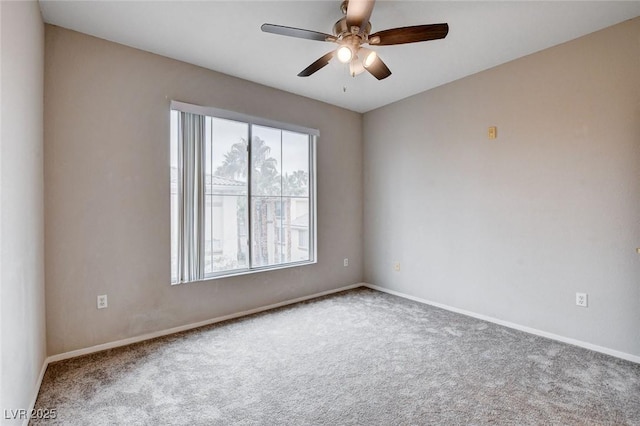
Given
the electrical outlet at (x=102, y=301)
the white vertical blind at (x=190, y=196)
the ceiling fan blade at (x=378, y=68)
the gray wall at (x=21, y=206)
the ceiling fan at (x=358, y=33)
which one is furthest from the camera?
the white vertical blind at (x=190, y=196)

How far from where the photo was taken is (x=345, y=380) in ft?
7.10

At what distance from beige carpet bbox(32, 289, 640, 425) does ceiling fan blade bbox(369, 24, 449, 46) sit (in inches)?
92.2

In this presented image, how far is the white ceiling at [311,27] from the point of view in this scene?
7.38 feet

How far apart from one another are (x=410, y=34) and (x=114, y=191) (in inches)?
105

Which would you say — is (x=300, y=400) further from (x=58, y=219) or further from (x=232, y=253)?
(x=58, y=219)

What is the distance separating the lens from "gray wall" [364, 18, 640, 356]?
2.47 m

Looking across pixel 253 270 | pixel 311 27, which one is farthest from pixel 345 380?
pixel 311 27

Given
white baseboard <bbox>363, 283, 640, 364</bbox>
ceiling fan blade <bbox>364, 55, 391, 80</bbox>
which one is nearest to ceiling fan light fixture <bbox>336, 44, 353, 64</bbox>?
ceiling fan blade <bbox>364, 55, 391, 80</bbox>

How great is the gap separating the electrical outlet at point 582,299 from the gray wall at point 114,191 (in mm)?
3166

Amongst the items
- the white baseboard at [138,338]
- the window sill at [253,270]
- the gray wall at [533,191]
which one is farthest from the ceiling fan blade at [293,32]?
the white baseboard at [138,338]

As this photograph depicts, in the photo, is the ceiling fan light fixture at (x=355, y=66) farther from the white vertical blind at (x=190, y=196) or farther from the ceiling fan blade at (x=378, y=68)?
the white vertical blind at (x=190, y=196)

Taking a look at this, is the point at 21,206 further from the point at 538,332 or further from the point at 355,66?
the point at 538,332

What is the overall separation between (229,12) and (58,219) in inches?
82.5

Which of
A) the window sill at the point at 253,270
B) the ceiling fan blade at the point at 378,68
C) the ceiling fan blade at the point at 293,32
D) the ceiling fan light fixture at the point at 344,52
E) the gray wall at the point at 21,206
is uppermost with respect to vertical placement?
A: the ceiling fan blade at the point at 293,32
